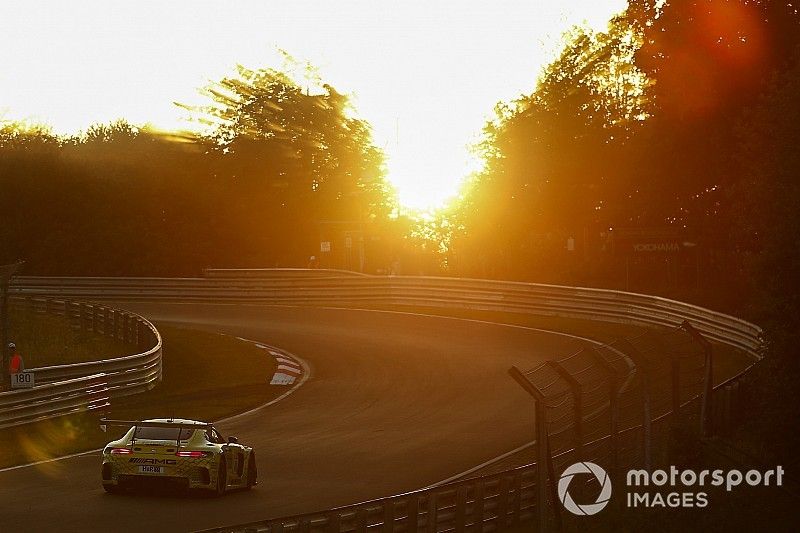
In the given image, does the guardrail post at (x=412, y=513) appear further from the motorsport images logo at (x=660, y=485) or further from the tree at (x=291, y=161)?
the tree at (x=291, y=161)

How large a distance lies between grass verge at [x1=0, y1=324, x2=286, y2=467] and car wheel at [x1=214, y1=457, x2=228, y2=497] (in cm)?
478

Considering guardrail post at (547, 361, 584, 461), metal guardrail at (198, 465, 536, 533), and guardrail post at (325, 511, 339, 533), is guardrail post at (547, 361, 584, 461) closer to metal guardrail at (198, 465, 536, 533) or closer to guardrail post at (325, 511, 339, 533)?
metal guardrail at (198, 465, 536, 533)

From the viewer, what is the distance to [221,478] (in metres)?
16.2

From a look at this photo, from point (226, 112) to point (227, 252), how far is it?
622 inches

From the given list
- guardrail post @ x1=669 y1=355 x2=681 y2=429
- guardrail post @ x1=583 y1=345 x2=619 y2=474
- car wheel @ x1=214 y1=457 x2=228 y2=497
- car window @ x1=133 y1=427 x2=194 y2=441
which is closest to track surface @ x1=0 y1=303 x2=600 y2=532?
car wheel @ x1=214 y1=457 x2=228 y2=497

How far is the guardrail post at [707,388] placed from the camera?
1711 cm

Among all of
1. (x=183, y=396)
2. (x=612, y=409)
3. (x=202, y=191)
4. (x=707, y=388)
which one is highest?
(x=202, y=191)

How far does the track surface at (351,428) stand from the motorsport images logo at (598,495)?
2.89 metres

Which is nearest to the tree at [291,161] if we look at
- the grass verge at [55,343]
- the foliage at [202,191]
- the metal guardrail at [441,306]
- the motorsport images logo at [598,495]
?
the foliage at [202,191]

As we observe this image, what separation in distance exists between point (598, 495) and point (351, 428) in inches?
337

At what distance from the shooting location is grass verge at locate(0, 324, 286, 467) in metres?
21.8

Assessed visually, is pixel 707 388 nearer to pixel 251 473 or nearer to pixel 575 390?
pixel 575 390

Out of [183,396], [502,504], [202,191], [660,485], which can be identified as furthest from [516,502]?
[202,191]

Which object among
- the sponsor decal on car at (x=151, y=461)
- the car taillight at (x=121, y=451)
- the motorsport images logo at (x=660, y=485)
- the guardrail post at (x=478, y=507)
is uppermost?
the car taillight at (x=121, y=451)
